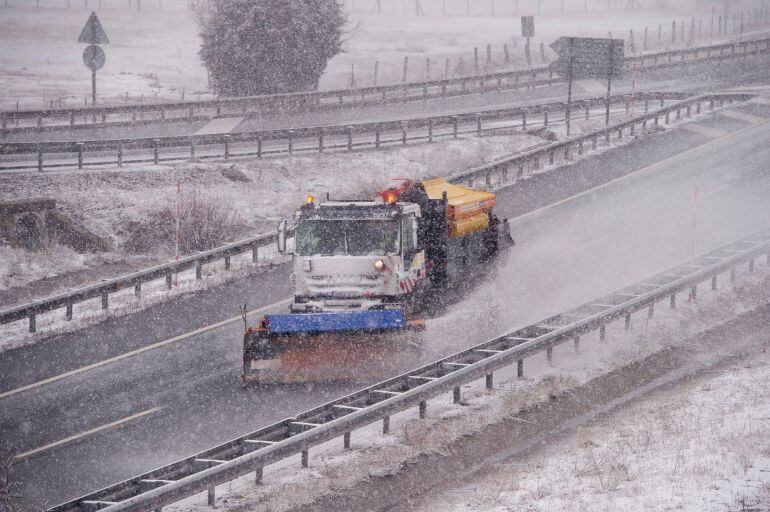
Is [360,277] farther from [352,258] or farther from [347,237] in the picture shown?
[347,237]

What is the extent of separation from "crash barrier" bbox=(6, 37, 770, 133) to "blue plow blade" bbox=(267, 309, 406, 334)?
24.0 metres

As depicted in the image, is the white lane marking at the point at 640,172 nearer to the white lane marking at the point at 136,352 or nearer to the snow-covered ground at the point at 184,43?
the white lane marking at the point at 136,352

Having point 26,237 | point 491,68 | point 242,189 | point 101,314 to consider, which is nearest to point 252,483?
point 101,314

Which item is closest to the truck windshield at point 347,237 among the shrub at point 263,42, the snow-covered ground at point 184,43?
the shrub at point 263,42

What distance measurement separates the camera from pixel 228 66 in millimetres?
48594

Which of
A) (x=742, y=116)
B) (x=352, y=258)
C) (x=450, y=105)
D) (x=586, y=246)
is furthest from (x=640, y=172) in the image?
(x=352, y=258)

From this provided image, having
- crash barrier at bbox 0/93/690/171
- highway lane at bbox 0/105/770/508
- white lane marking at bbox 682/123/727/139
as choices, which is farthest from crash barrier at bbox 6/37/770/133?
highway lane at bbox 0/105/770/508

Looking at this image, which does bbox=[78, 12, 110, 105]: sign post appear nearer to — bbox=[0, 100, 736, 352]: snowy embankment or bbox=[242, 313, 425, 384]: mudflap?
bbox=[0, 100, 736, 352]: snowy embankment

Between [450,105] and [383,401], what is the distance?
33.9 meters

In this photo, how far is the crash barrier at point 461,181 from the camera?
67.7 feet

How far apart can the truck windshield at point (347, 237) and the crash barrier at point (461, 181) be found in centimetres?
334

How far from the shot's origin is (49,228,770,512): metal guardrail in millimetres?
11992

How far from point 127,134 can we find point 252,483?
2880 centimetres

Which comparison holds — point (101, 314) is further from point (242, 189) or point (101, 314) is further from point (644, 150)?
point (644, 150)
